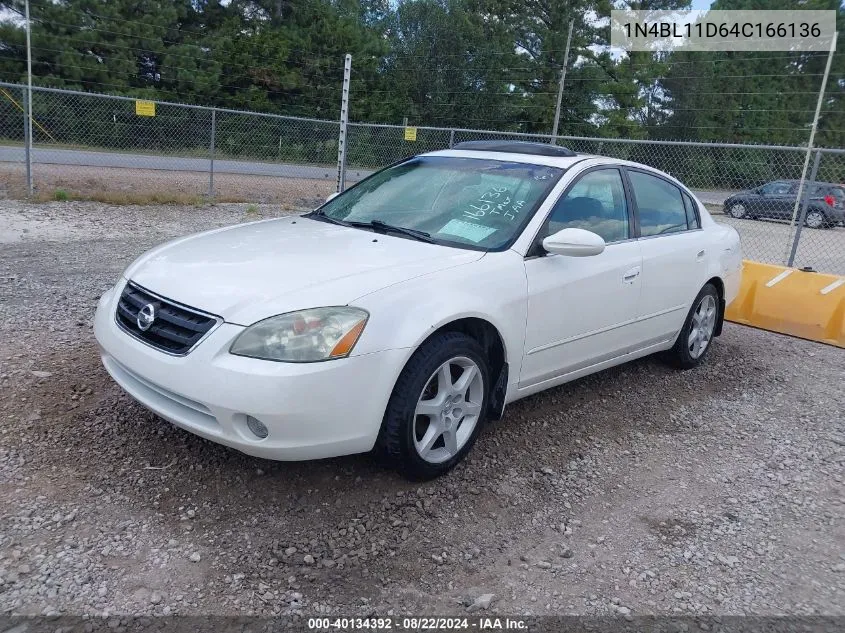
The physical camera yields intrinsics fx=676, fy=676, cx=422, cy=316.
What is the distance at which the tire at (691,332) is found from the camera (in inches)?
200

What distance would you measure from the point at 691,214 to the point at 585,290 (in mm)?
1820

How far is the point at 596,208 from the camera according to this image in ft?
13.7

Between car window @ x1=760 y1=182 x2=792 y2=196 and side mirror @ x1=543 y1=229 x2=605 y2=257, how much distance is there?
1425 centimetres

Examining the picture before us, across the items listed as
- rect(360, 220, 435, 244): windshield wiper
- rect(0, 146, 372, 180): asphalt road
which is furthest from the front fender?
rect(0, 146, 372, 180): asphalt road

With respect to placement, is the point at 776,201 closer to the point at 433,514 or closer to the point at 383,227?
the point at 383,227

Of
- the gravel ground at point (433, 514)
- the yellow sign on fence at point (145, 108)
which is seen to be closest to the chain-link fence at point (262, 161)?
the yellow sign on fence at point (145, 108)

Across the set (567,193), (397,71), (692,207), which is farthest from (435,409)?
(397,71)

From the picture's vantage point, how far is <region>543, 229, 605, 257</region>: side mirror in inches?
139

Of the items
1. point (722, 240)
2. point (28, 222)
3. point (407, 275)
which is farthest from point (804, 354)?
point (28, 222)

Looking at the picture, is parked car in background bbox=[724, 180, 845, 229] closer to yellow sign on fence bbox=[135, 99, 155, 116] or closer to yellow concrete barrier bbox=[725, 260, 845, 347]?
yellow concrete barrier bbox=[725, 260, 845, 347]

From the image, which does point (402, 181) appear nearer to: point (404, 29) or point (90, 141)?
point (90, 141)

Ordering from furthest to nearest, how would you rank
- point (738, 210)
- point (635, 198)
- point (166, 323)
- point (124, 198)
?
point (738, 210) → point (124, 198) → point (635, 198) → point (166, 323)

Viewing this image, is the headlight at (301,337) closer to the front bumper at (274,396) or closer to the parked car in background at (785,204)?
the front bumper at (274,396)

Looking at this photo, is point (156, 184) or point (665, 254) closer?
point (665, 254)
